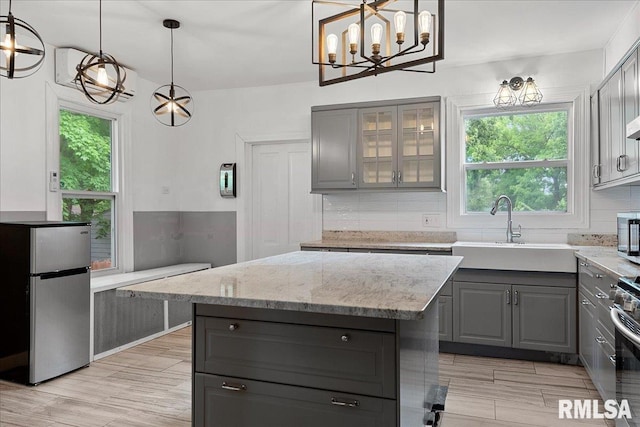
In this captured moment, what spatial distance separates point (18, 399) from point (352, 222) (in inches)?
126

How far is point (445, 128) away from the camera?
443 centimetres

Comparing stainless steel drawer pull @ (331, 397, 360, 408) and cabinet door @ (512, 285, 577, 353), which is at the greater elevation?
stainless steel drawer pull @ (331, 397, 360, 408)

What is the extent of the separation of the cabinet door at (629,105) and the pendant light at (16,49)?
3410 mm

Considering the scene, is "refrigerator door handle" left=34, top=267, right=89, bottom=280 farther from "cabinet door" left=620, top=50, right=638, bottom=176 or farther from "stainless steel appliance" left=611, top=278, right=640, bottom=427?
"cabinet door" left=620, top=50, right=638, bottom=176

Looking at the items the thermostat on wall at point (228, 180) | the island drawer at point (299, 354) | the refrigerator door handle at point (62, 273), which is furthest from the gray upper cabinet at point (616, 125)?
the refrigerator door handle at point (62, 273)

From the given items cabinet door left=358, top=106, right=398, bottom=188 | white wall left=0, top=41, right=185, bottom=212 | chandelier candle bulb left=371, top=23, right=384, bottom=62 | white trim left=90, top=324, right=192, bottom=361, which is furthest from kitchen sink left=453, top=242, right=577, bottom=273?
white wall left=0, top=41, right=185, bottom=212

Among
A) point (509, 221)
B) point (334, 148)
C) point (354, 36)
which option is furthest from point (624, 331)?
point (334, 148)

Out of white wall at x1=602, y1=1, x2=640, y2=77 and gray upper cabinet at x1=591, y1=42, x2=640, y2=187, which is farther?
white wall at x1=602, y1=1, x2=640, y2=77

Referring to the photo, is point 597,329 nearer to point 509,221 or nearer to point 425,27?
point 509,221

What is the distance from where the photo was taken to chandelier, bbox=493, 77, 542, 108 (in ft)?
13.4

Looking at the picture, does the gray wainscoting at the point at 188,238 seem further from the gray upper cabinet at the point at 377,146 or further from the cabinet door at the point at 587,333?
the cabinet door at the point at 587,333

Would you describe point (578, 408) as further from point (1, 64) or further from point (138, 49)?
point (1, 64)

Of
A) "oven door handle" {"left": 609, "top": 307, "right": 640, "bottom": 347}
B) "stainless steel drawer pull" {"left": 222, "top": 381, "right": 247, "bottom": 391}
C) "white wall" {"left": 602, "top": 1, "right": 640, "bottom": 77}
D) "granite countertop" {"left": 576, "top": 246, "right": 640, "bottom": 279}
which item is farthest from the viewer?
"white wall" {"left": 602, "top": 1, "right": 640, "bottom": 77}

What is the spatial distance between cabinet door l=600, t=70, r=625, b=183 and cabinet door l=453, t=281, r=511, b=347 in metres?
1.19
